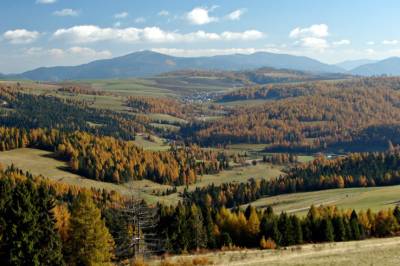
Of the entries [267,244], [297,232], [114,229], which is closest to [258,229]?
[267,244]

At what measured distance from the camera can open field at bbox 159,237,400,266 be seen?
192ft

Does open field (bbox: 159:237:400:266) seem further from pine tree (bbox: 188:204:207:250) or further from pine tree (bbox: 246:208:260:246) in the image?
pine tree (bbox: 246:208:260:246)

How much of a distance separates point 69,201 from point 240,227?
Result: 11481 centimetres

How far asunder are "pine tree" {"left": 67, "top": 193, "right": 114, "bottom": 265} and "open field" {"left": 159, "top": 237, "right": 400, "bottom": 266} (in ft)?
23.8

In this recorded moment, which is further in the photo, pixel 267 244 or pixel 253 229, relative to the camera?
pixel 253 229

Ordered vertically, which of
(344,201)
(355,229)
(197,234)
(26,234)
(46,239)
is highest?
(26,234)

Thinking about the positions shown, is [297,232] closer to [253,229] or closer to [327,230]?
[327,230]

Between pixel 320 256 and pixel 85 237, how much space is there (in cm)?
3074

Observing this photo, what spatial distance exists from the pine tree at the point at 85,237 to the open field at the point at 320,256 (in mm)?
7253

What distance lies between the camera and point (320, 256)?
64.9m

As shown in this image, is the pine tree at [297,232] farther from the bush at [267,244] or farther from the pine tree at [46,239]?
the pine tree at [46,239]

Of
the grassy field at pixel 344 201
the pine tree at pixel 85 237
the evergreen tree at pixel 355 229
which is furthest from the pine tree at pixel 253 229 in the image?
the grassy field at pixel 344 201

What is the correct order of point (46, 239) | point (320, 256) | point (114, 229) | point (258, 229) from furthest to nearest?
point (114, 229), point (258, 229), point (320, 256), point (46, 239)

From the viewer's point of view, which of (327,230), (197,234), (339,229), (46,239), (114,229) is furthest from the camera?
(114,229)
